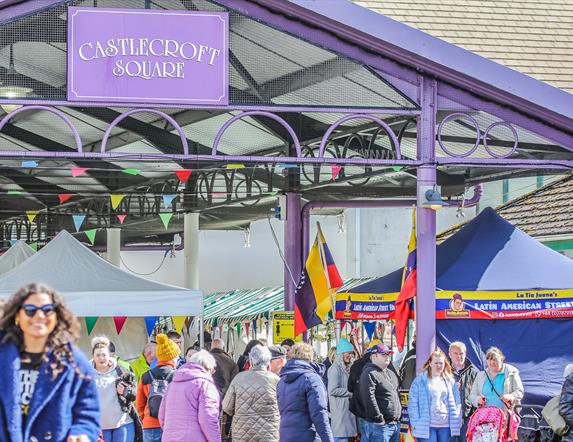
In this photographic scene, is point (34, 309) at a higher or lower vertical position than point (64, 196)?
lower

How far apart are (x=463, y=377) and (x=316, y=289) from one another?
17.4 feet

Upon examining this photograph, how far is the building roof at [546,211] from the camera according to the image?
21.6 m

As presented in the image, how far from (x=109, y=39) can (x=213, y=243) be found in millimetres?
25775

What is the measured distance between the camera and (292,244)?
70.1ft

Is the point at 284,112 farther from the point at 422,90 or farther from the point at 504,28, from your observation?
the point at 504,28

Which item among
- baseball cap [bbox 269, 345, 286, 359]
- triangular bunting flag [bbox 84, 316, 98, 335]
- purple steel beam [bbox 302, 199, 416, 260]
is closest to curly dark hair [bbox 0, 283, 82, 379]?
baseball cap [bbox 269, 345, 286, 359]

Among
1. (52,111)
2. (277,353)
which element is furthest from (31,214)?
(277,353)

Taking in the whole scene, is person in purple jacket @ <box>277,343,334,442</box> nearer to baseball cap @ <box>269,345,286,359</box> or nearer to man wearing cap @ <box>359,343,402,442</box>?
baseball cap @ <box>269,345,286,359</box>

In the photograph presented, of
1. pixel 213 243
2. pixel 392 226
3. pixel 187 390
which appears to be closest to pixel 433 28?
pixel 187 390

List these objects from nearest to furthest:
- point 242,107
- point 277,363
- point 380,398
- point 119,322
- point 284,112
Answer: point 277,363 → point 380,398 → point 242,107 → point 284,112 → point 119,322

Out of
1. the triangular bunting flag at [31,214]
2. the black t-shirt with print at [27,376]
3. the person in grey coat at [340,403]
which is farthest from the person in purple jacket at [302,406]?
the triangular bunting flag at [31,214]

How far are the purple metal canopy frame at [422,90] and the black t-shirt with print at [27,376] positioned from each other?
793 centimetres

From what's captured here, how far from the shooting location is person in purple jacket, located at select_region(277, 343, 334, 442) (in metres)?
11.3

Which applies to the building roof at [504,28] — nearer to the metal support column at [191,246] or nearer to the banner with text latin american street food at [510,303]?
the banner with text latin american street food at [510,303]
